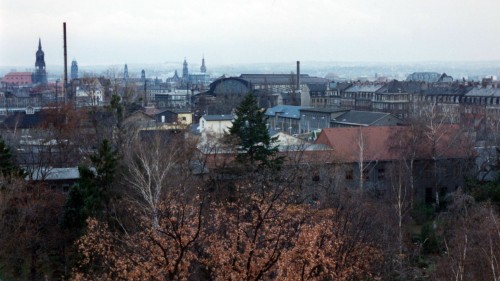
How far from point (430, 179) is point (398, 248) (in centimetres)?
714

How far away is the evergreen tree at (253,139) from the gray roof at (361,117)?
420 inches

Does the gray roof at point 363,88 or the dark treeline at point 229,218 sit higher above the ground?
the gray roof at point 363,88

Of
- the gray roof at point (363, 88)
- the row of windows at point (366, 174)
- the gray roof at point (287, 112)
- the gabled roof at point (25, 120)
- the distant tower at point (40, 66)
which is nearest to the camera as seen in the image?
the row of windows at point (366, 174)

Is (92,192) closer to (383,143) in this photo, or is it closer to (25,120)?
(383,143)

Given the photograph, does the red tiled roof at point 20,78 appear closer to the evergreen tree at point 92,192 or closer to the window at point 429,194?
the window at point 429,194

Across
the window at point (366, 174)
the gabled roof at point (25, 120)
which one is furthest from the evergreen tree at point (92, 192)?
the gabled roof at point (25, 120)

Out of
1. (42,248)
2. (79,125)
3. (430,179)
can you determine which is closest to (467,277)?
(42,248)

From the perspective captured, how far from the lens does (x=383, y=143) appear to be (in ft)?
66.8

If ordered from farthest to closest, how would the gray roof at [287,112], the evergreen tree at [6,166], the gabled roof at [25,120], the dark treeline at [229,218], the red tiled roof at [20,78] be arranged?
1. the red tiled roof at [20,78]
2. the gray roof at [287,112]
3. the gabled roof at [25,120]
4. the evergreen tree at [6,166]
5. the dark treeline at [229,218]

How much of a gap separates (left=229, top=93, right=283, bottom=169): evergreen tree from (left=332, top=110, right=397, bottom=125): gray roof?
1068 centimetres

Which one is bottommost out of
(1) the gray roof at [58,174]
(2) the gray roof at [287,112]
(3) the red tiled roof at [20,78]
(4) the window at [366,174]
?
(4) the window at [366,174]

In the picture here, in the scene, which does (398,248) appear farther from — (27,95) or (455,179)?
(27,95)

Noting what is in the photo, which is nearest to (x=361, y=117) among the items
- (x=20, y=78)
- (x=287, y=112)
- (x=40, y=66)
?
(x=287, y=112)

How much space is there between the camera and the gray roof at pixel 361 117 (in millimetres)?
27092
